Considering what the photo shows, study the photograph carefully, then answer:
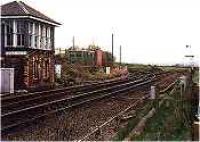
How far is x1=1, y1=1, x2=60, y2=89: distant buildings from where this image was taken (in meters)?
27.3

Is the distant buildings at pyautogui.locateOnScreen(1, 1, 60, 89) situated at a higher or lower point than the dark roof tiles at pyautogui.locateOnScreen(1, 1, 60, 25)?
lower

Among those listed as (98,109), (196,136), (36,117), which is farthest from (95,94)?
(196,136)

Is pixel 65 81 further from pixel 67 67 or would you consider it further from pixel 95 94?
pixel 95 94

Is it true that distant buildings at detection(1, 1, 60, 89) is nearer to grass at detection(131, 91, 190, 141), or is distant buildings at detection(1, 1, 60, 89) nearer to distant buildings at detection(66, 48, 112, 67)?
grass at detection(131, 91, 190, 141)

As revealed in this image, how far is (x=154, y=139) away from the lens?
869cm

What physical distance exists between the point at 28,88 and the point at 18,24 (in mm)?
4315

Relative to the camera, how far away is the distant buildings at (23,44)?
89.5 ft

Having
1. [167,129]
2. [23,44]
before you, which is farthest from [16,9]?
[167,129]

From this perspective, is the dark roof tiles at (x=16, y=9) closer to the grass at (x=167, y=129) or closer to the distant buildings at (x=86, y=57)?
the grass at (x=167, y=129)

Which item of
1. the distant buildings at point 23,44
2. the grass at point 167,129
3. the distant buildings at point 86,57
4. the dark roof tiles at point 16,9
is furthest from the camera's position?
the distant buildings at point 86,57

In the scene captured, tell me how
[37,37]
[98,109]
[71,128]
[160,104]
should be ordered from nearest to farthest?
1. [71,128]
2. [160,104]
3. [98,109]
4. [37,37]

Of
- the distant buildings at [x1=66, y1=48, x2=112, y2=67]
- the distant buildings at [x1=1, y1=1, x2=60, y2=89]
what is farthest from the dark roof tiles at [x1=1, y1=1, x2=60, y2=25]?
the distant buildings at [x1=66, y1=48, x2=112, y2=67]

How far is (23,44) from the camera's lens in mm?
28359

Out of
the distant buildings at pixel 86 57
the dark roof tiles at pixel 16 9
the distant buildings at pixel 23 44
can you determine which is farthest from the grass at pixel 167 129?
the distant buildings at pixel 86 57
